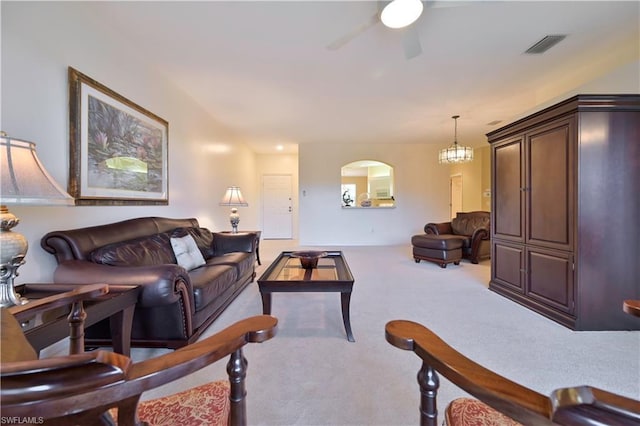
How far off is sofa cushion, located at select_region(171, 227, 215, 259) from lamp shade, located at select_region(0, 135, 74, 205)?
1.65 metres

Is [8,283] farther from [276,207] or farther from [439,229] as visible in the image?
[276,207]

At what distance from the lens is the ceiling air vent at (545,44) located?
2.53 meters

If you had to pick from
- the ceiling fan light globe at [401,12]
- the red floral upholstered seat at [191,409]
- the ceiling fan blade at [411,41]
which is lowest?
the red floral upholstered seat at [191,409]

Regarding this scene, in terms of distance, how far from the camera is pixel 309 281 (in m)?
2.09

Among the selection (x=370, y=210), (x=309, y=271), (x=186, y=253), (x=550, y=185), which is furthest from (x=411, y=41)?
(x=370, y=210)

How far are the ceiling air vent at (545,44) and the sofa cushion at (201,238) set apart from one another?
4.01m

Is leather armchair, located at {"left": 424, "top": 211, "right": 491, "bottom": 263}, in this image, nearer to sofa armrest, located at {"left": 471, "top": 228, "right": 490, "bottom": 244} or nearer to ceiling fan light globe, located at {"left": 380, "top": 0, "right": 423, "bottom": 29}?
sofa armrest, located at {"left": 471, "top": 228, "right": 490, "bottom": 244}

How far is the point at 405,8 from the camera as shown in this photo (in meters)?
1.79

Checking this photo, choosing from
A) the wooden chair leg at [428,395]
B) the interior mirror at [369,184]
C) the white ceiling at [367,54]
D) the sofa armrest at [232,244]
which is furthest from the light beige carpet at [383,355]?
the interior mirror at [369,184]

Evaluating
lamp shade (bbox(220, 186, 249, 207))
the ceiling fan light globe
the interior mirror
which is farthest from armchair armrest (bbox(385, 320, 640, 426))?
the interior mirror

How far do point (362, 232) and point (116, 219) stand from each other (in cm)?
524

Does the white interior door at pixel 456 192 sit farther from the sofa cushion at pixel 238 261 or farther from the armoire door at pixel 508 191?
A: the sofa cushion at pixel 238 261

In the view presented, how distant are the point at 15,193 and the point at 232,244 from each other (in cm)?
243

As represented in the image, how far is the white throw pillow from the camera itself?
2.54 m
